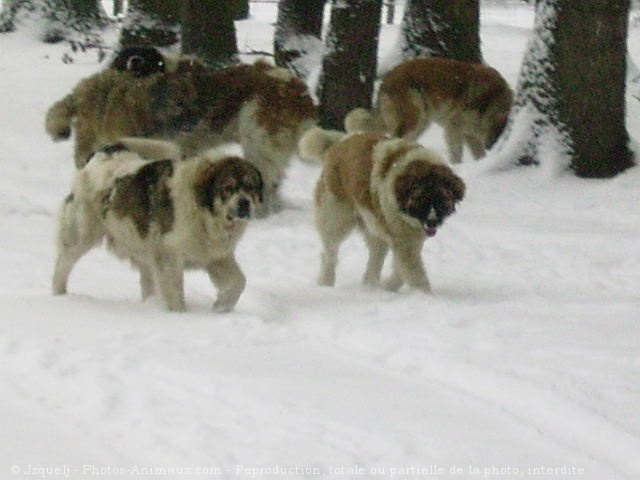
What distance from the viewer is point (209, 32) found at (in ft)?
53.7

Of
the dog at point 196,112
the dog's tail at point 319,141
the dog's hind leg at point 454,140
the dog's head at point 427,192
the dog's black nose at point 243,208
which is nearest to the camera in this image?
the dog's black nose at point 243,208

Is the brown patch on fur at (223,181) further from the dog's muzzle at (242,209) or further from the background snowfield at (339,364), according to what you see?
the background snowfield at (339,364)

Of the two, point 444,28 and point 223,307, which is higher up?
point 444,28

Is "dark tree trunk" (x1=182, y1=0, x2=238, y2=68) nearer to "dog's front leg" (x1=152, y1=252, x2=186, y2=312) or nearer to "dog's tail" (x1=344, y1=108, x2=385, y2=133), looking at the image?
"dog's tail" (x1=344, y1=108, x2=385, y2=133)

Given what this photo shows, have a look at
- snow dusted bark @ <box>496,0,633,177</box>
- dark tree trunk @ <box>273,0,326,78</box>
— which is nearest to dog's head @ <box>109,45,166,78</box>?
snow dusted bark @ <box>496,0,633,177</box>

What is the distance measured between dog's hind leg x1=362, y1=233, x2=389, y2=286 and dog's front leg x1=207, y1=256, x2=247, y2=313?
1.35 meters

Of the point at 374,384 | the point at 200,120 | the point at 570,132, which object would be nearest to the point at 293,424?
the point at 374,384

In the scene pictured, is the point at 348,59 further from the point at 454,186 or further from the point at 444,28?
the point at 454,186

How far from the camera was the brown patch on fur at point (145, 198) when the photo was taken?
7.85 metres

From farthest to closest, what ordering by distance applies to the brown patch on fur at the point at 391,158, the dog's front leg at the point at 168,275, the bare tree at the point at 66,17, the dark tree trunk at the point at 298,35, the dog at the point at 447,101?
1. the bare tree at the point at 66,17
2. the dark tree trunk at the point at 298,35
3. the dog at the point at 447,101
4. the brown patch on fur at the point at 391,158
5. the dog's front leg at the point at 168,275

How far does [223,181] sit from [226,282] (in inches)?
28.4

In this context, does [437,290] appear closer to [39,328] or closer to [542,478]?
[39,328]

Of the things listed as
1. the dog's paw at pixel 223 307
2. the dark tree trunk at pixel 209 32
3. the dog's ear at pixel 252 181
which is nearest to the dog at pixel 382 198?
the dog's ear at pixel 252 181

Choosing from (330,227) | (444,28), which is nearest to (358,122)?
(330,227)
